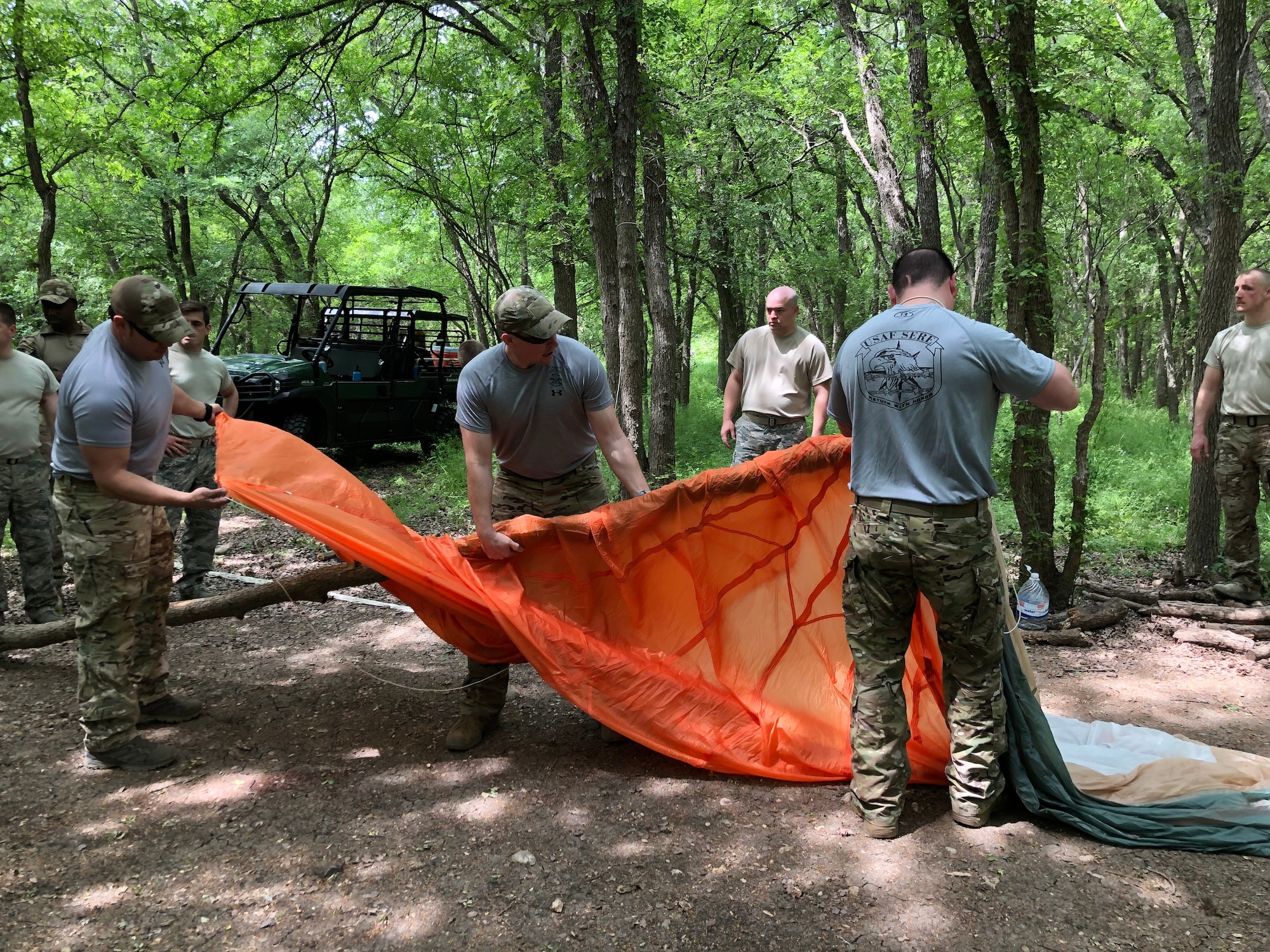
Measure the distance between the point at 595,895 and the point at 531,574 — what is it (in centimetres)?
132

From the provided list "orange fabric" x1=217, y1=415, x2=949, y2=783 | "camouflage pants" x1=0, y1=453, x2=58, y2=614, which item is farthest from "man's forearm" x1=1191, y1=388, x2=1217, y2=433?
"camouflage pants" x1=0, y1=453, x2=58, y2=614

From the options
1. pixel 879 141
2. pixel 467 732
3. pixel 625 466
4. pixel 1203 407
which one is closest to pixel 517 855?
pixel 467 732

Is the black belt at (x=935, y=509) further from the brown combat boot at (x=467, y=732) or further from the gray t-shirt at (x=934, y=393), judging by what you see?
the brown combat boot at (x=467, y=732)

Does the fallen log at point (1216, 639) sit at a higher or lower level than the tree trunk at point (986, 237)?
lower

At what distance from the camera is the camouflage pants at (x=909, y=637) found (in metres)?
2.75

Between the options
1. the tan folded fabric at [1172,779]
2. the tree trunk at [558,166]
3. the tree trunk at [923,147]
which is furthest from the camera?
the tree trunk at [558,166]

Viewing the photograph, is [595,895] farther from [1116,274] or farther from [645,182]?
[1116,274]

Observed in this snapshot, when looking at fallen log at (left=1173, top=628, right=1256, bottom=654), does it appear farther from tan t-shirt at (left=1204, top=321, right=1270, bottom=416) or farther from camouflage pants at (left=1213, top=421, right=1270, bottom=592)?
tan t-shirt at (left=1204, top=321, right=1270, bottom=416)

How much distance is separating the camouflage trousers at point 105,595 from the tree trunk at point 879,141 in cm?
736

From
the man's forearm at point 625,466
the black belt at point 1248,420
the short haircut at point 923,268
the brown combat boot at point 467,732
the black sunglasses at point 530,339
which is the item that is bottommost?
the brown combat boot at point 467,732

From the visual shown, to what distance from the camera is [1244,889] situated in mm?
2486

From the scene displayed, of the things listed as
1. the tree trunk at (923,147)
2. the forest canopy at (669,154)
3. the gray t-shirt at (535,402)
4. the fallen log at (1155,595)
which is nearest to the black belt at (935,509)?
the gray t-shirt at (535,402)

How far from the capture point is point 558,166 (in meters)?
9.39

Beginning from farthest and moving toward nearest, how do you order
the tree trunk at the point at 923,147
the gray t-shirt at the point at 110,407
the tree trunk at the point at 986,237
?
1. the tree trunk at the point at 986,237
2. the tree trunk at the point at 923,147
3. the gray t-shirt at the point at 110,407
